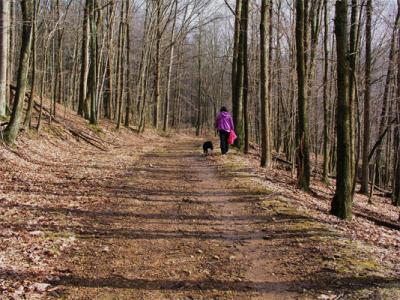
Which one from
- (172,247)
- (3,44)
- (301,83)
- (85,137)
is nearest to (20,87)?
(3,44)

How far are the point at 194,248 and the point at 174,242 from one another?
1.34ft

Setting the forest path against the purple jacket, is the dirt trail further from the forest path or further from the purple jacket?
the purple jacket

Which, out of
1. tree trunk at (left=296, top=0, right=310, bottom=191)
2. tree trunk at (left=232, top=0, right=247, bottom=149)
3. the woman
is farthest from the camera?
tree trunk at (left=232, top=0, right=247, bottom=149)

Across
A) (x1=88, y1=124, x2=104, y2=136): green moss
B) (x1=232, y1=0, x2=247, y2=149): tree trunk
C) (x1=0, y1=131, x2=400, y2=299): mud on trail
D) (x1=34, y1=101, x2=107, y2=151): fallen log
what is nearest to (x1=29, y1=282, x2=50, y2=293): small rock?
(x1=0, y1=131, x2=400, y2=299): mud on trail

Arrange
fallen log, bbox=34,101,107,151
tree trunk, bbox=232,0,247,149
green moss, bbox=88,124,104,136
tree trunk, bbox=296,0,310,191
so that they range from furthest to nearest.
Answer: green moss, bbox=88,124,104,136, tree trunk, bbox=232,0,247,149, fallen log, bbox=34,101,107,151, tree trunk, bbox=296,0,310,191

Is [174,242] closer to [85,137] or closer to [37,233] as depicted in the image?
[37,233]

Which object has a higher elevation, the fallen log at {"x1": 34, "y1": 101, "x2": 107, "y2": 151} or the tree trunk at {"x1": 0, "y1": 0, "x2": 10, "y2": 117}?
the tree trunk at {"x1": 0, "y1": 0, "x2": 10, "y2": 117}

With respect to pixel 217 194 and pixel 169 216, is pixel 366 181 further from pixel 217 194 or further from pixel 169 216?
pixel 169 216

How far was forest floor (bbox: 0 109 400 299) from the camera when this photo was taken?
5.10m

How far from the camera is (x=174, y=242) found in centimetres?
673

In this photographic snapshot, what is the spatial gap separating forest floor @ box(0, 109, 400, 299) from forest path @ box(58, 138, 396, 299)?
0.02m

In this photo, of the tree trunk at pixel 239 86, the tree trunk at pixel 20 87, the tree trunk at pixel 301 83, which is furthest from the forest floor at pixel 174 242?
the tree trunk at pixel 239 86

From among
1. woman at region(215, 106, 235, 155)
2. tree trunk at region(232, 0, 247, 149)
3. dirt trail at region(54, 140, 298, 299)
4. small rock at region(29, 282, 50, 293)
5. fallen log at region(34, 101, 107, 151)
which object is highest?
tree trunk at region(232, 0, 247, 149)

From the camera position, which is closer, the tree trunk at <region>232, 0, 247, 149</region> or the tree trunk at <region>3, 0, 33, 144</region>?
the tree trunk at <region>3, 0, 33, 144</region>
